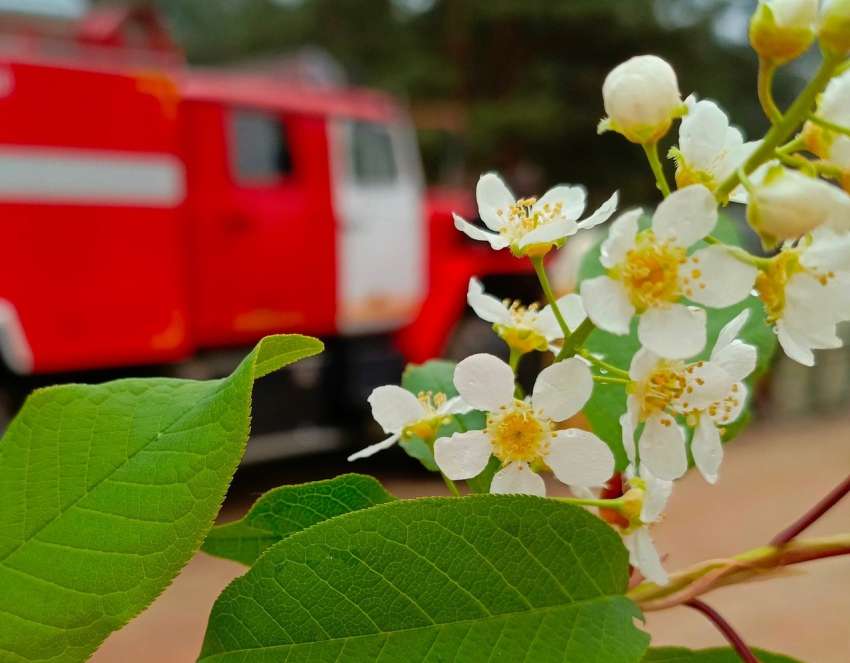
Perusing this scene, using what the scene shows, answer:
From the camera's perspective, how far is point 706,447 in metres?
0.29

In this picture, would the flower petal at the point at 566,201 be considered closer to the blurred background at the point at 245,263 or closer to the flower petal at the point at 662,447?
the flower petal at the point at 662,447

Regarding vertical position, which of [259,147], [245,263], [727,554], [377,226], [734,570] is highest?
[259,147]

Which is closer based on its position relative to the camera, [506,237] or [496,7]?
[506,237]

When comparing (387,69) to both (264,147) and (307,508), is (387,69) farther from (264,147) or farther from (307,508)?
(307,508)

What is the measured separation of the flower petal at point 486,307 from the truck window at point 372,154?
326cm

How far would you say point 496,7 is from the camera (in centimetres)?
834

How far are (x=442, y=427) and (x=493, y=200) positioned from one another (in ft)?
0.31

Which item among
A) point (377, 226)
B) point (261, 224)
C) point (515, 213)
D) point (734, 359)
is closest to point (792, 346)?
point (734, 359)

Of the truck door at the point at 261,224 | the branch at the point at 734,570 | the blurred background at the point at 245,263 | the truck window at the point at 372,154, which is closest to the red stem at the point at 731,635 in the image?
the branch at the point at 734,570

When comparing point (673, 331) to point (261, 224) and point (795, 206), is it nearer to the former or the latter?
point (795, 206)

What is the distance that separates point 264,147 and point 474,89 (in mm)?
6046

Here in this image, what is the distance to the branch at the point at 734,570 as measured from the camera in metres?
0.28

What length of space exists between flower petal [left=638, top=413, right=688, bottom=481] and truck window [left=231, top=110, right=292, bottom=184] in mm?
3068

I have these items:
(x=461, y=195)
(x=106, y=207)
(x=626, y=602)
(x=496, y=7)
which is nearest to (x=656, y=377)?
(x=626, y=602)
